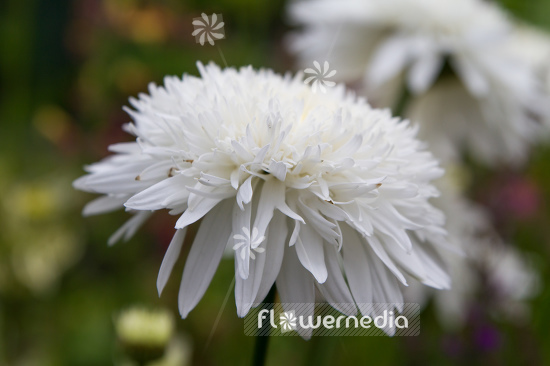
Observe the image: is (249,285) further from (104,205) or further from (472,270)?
(472,270)

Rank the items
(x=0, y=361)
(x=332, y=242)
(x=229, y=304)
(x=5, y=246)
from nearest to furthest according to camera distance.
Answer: (x=332, y=242) → (x=0, y=361) → (x=5, y=246) → (x=229, y=304)

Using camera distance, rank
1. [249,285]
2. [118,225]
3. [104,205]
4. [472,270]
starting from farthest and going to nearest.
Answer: [118,225], [472,270], [104,205], [249,285]

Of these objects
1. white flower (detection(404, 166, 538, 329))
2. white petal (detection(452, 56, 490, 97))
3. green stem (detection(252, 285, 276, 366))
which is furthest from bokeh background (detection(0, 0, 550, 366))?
green stem (detection(252, 285, 276, 366))

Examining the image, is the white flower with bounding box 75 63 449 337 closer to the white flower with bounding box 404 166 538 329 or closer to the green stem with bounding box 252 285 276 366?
the green stem with bounding box 252 285 276 366

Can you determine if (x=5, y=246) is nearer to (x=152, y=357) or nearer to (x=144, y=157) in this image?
(x=152, y=357)

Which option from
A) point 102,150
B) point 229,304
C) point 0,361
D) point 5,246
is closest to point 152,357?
point 0,361

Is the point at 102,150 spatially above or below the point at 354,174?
above

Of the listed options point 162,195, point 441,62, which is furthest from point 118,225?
point 162,195
